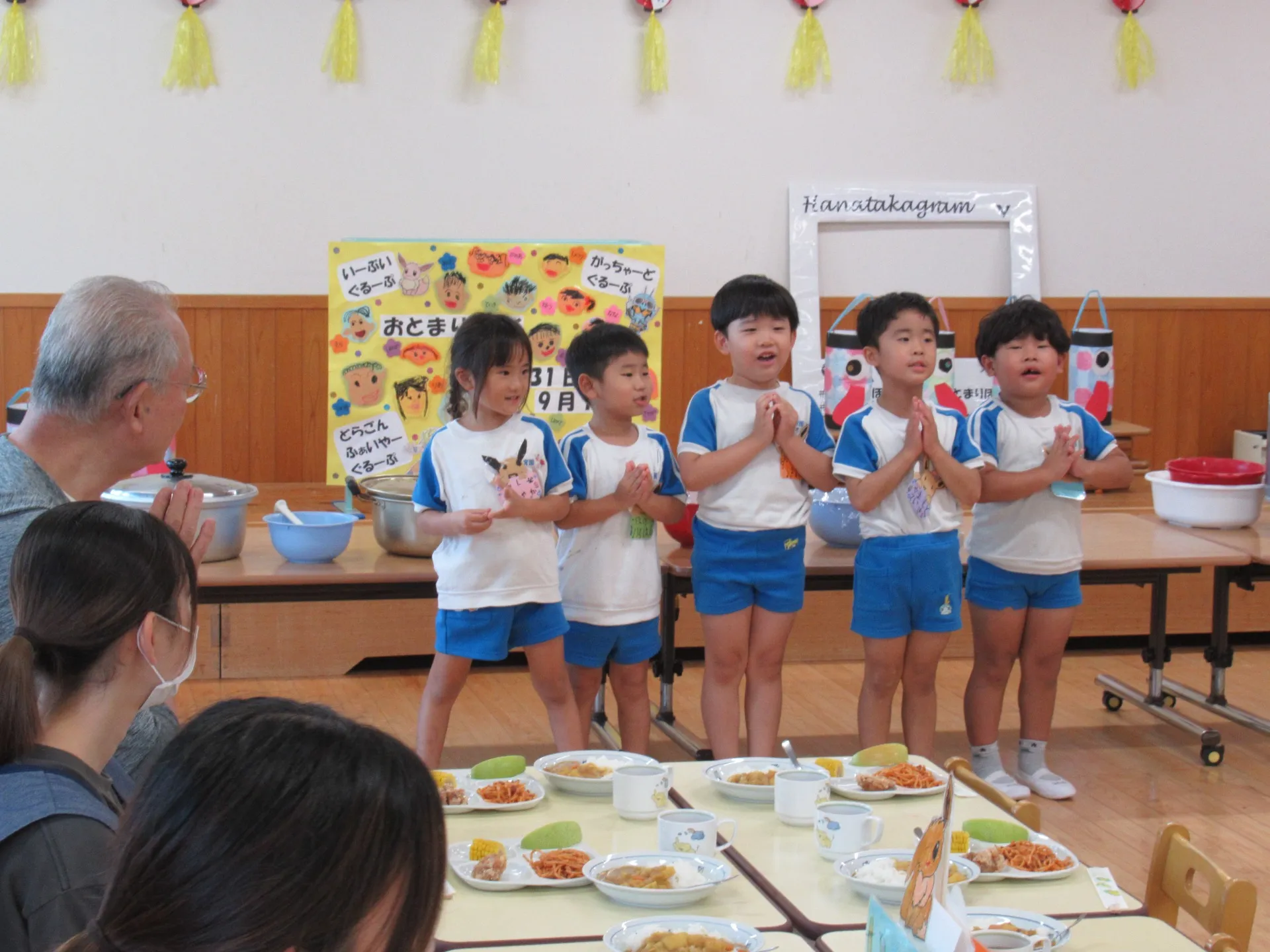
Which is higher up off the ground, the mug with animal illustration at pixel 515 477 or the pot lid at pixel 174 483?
the mug with animal illustration at pixel 515 477

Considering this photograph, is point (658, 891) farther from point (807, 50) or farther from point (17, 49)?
point (807, 50)

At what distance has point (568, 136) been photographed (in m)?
6.28

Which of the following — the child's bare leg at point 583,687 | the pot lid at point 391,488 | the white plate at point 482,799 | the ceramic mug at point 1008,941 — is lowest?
the child's bare leg at point 583,687

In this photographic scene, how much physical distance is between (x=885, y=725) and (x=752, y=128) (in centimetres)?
361

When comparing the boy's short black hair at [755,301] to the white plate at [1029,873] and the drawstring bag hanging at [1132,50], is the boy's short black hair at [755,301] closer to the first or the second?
the white plate at [1029,873]

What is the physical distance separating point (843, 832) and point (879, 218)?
16.8ft

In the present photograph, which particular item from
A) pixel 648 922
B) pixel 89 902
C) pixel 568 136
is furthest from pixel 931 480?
pixel 568 136

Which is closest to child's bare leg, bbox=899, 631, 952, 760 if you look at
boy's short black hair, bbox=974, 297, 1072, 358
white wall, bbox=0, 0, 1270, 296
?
boy's short black hair, bbox=974, 297, 1072, 358

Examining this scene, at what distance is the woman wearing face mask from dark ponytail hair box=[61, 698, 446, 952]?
421 millimetres

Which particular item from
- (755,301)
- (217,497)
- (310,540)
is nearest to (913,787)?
(755,301)

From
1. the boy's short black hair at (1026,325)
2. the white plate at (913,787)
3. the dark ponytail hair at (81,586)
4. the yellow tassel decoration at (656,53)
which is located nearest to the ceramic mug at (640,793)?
the white plate at (913,787)

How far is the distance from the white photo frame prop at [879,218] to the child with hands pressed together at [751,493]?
284cm

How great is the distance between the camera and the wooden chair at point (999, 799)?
2084 mm

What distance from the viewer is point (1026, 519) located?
12.3 feet
